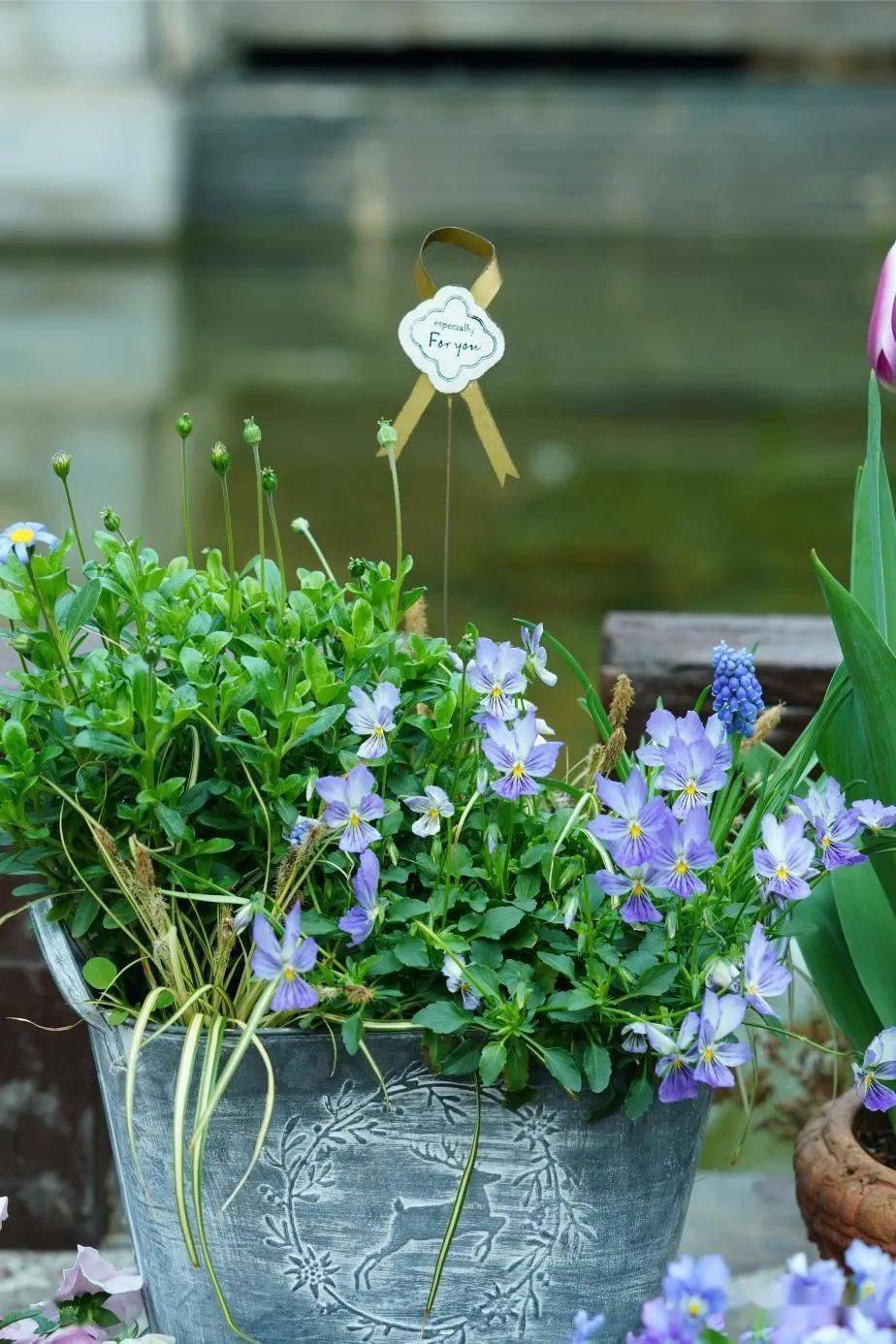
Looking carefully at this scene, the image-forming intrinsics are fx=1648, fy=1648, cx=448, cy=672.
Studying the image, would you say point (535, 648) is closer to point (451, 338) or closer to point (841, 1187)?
point (451, 338)

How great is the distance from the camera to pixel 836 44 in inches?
350

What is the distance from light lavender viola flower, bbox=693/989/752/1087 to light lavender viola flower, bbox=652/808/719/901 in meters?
0.07

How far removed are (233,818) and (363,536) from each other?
9.91 feet

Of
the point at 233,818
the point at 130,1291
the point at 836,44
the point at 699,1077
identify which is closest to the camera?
the point at 699,1077

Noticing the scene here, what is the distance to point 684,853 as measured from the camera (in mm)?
962

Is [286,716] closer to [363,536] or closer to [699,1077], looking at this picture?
[699,1077]

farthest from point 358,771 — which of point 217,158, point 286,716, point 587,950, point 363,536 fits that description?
point 217,158

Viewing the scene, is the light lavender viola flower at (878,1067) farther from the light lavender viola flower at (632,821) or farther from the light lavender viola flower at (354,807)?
the light lavender viola flower at (354,807)

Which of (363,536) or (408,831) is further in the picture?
(363,536)

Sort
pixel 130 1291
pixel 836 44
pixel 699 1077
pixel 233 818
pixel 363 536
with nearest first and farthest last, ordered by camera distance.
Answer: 1. pixel 699 1077
2. pixel 233 818
3. pixel 130 1291
4. pixel 363 536
5. pixel 836 44

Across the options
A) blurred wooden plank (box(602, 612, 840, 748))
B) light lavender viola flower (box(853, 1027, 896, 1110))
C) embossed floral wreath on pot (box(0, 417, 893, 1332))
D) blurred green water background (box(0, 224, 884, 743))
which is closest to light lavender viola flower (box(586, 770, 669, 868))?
embossed floral wreath on pot (box(0, 417, 893, 1332))

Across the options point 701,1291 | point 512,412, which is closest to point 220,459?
point 701,1291

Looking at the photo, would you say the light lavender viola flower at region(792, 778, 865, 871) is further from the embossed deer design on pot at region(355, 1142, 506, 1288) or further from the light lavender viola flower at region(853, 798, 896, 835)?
the embossed deer design on pot at region(355, 1142, 506, 1288)

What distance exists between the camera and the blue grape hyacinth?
3.31 ft
